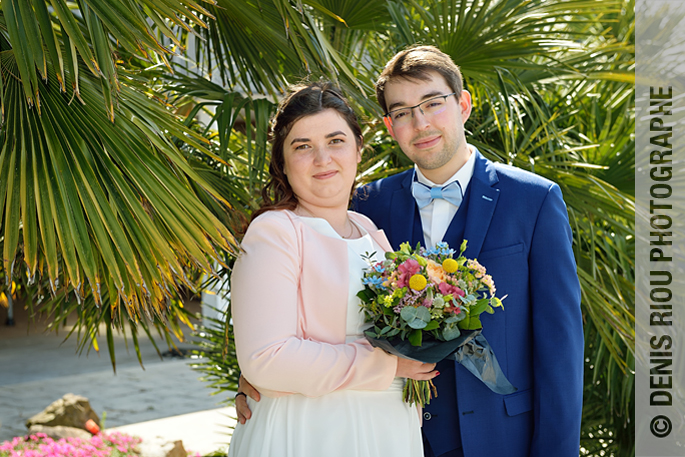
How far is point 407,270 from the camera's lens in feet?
5.07

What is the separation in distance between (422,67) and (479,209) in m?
0.56

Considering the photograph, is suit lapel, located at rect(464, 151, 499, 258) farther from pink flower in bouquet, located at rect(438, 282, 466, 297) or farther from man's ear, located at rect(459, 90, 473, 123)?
pink flower in bouquet, located at rect(438, 282, 466, 297)

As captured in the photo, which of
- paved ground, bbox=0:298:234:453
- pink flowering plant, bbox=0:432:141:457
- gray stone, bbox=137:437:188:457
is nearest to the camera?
pink flowering plant, bbox=0:432:141:457

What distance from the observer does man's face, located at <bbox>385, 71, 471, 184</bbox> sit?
6.97 ft

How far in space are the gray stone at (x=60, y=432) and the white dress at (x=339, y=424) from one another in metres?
3.67

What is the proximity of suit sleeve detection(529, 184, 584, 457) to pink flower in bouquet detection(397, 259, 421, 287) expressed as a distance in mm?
637

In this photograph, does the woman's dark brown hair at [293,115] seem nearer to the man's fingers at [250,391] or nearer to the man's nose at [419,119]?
the man's nose at [419,119]

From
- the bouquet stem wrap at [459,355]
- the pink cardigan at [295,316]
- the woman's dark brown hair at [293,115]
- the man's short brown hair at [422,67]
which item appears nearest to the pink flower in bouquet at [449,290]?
the bouquet stem wrap at [459,355]

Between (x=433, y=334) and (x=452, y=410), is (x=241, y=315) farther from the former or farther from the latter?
(x=452, y=410)

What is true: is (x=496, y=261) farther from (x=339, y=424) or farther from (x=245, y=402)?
(x=245, y=402)

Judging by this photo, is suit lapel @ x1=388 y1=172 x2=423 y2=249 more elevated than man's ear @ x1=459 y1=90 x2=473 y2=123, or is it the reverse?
man's ear @ x1=459 y1=90 x2=473 y2=123

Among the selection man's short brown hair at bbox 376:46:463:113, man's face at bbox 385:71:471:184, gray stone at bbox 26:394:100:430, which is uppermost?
man's short brown hair at bbox 376:46:463:113

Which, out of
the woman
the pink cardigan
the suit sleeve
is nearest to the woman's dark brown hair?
the woman

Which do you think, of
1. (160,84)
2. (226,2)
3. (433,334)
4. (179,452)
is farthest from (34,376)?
(433,334)
